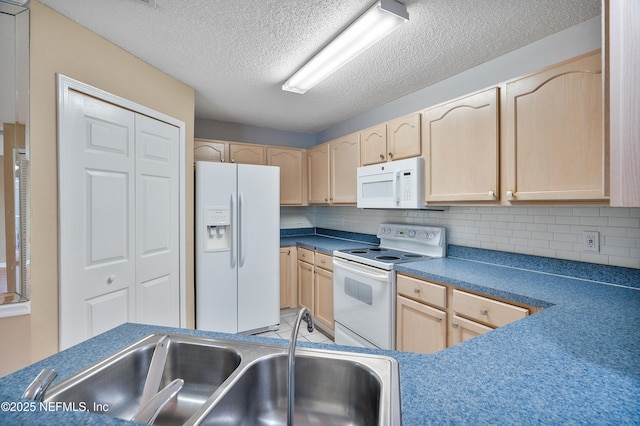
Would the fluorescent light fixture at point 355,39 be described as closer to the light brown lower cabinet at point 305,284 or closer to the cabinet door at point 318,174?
the cabinet door at point 318,174

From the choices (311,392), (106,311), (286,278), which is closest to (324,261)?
(286,278)

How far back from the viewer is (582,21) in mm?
1732

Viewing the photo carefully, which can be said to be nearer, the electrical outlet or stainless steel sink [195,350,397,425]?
stainless steel sink [195,350,397,425]

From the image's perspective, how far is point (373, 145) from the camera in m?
2.85

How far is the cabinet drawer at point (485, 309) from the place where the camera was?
1.54 meters

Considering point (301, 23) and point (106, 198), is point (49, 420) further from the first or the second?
point (301, 23)

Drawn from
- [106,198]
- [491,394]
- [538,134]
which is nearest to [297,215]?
[106,198]

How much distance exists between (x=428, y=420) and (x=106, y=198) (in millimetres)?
2106

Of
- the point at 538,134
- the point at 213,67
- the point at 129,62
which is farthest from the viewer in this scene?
the point at 213,67

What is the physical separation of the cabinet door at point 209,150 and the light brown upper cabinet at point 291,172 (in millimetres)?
571

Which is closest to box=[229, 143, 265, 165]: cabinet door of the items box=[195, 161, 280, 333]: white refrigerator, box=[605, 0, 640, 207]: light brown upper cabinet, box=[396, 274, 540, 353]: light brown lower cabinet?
box=[195, 161, 280, 333]: white refrigerator

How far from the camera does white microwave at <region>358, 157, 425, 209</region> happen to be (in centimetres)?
234

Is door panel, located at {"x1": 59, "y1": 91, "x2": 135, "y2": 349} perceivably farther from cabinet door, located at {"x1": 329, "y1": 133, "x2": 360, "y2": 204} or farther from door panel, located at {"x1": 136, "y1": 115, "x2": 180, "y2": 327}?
cabinet door, located at {"x1": 329, "y1": 133, "x2": 360, "y2": 204}

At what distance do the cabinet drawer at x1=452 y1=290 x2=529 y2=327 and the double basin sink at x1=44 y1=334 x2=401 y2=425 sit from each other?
107 centimetres
